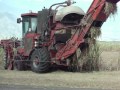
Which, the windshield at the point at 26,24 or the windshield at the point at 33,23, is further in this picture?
the windshield at the point at 26,24

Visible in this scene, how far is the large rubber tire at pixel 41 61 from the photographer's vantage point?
72.2ft

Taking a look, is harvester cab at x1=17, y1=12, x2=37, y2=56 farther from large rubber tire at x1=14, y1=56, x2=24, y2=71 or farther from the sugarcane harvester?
large rubber tire at x1=14, y1=56, x2=24, y2=71

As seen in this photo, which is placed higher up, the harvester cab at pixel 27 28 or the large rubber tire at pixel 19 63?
the harvester cab at pixel 27 28

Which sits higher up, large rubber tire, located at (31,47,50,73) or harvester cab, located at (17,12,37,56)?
harvester cab, located at (17,12,37,56)

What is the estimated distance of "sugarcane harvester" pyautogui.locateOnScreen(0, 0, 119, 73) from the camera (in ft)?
68.9

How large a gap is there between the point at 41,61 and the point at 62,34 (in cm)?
174

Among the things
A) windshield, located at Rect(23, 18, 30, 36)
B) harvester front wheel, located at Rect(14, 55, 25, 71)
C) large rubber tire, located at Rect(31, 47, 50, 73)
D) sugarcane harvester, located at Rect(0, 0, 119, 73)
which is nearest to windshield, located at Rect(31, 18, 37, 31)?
sugarcane harvester, located at Rect(0, 0, 119, 73)

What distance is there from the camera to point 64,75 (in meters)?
21.0

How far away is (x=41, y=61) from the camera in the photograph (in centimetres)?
2202

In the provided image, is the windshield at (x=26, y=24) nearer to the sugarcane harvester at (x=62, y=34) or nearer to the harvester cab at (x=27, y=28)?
the harvester cab at (x=27, y=28)

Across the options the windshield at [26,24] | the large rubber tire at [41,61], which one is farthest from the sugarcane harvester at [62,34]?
the windshield at [26,24]

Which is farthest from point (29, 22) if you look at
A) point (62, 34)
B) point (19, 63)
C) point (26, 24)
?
point (62, 34)

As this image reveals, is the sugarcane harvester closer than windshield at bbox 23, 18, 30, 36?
Yes

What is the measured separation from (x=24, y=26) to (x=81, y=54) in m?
4.28
